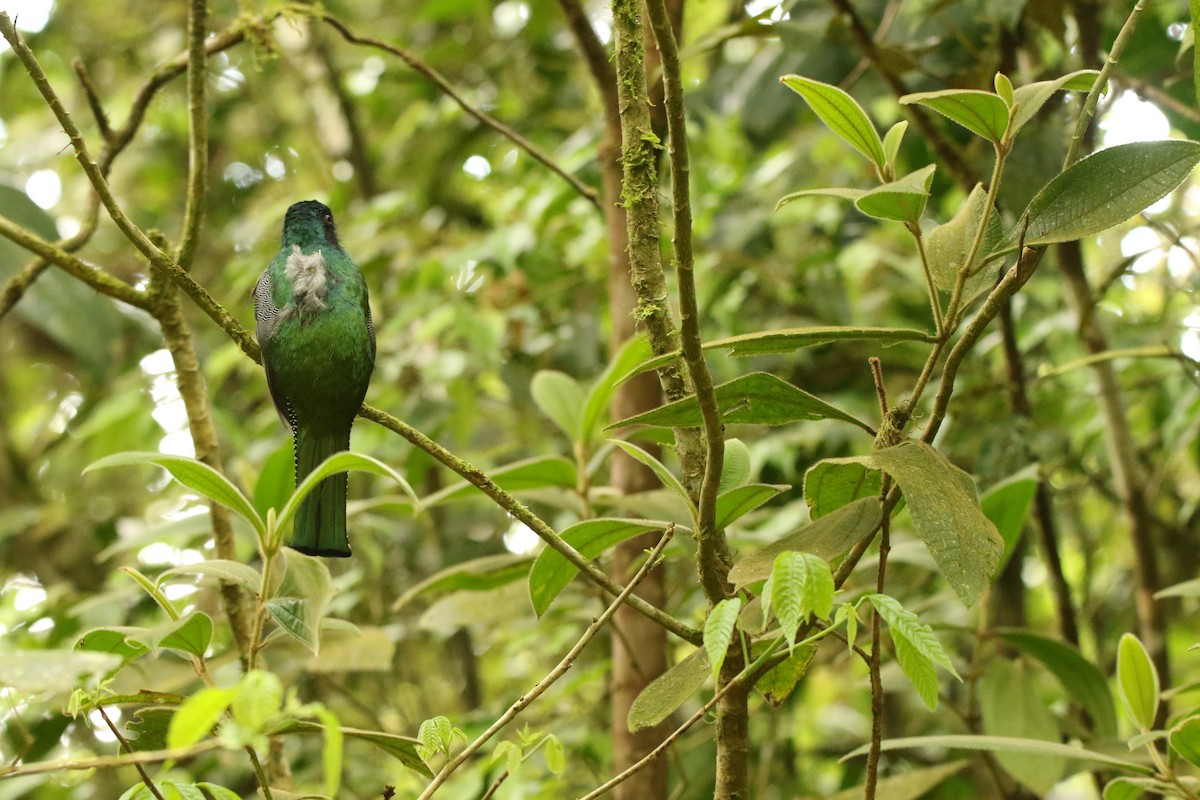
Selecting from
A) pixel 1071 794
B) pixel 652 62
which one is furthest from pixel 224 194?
pixel 1071 794

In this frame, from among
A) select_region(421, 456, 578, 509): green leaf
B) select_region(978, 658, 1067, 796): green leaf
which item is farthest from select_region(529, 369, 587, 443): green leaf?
select_region(978, 658, 1067, 796): green leaf

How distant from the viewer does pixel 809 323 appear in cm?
328

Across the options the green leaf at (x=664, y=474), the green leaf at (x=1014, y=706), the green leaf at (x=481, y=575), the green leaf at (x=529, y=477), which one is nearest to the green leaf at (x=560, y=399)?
the green leaf at (x=529, y=477)

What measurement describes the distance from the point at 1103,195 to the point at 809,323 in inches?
80.3

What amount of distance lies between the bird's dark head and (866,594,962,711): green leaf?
53.7 inches

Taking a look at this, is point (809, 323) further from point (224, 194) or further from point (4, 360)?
point (4, 360)

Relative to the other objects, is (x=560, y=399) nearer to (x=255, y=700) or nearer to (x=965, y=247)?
(x=965, y=247)

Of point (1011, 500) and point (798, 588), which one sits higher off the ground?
point (1011, 500)

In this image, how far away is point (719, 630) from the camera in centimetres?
109

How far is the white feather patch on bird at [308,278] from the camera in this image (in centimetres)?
191

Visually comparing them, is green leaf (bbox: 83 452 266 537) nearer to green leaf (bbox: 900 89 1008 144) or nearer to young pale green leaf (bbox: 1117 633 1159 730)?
green leaf (bbox: 900 89 1008 144)

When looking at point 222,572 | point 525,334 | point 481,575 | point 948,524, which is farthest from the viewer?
point 525,334

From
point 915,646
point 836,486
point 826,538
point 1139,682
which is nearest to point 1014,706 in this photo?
point 1139,682

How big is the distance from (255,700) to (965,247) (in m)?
0.95
